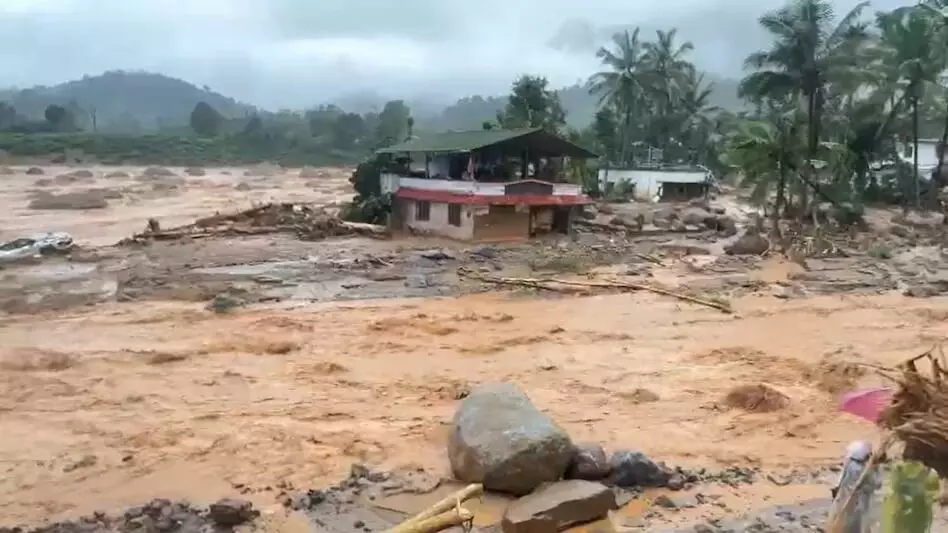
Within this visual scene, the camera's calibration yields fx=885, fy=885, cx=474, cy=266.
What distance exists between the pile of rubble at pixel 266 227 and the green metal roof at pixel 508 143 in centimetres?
354

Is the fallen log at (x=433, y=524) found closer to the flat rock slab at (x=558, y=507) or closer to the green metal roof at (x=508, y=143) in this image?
the flat rock slab at (x=558, y=507)

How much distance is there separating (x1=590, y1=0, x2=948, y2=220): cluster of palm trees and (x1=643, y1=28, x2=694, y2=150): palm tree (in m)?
0.29

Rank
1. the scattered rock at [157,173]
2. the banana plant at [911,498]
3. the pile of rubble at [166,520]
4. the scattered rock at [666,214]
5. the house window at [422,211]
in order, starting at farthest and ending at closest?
the scattered rock at [157,173]
the scattered rock at [666,214]
the house window at [422,211]
the pile of rubble at [166,520]
the banana plant at [911,498]

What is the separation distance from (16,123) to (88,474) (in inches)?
3395

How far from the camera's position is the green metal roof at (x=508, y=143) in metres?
28.6

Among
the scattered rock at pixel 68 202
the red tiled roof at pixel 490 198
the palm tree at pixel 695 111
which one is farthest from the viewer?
the palm tree at pixel 695 111

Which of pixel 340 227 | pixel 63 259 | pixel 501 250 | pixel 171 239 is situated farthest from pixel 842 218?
pixel 63 259

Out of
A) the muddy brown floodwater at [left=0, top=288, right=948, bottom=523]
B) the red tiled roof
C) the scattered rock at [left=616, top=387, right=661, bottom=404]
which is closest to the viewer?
the muddy brown floodwater at [left=0, top=288, right=948, bottom=523]

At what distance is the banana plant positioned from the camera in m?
4.14

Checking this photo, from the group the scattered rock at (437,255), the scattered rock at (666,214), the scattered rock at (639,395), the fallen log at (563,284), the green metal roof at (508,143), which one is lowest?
the scattered rock at (639,395)

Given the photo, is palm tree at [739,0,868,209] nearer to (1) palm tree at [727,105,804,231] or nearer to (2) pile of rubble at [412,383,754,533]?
(1) palm tree at [727,105,804,231]

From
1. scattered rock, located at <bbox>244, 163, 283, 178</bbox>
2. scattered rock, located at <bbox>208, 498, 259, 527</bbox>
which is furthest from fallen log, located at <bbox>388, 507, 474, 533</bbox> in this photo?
scattered rock, located at <bbox>244, 163, 283, 178</bbox>

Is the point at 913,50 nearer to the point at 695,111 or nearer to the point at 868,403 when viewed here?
the point at 695,111

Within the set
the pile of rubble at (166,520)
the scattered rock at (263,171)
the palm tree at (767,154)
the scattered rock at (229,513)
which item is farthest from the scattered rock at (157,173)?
the scattered rock at (229,513)
